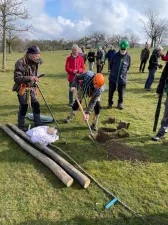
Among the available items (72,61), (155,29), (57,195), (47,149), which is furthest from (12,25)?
(155,29)

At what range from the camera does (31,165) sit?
4438 millimetres

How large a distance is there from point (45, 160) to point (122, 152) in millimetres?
1723

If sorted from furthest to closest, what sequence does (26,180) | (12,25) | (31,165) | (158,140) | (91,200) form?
(12,25) → (158,140) → (31,165) → (26,180) → (91,200)

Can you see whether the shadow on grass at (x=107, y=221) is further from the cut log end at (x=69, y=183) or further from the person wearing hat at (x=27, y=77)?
the person wearing hat at (x=27, y=77)

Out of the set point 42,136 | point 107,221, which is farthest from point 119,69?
point 107,221

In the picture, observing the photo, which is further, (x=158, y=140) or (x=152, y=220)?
(x=158, y=140)

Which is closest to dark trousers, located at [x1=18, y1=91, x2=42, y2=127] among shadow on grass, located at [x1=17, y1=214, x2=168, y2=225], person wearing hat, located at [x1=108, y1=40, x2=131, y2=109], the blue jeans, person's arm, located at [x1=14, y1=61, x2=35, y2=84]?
person's arm, located at [x1=14, y1=61, x2=35, y2=84]

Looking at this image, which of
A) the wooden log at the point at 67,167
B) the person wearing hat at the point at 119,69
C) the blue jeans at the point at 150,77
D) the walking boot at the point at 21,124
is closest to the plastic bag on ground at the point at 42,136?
the wooden log at the point at 67,167

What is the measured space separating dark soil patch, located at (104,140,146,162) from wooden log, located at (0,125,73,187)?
1.24 metres

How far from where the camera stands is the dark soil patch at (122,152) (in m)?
4.85

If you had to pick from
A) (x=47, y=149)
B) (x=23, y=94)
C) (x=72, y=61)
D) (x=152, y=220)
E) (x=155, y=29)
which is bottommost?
(x=152, y=220)

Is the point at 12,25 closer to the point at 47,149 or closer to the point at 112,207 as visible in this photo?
the point at 47,149

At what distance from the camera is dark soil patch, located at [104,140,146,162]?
4.85 metres

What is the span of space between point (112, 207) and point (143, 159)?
1673 millimetres
